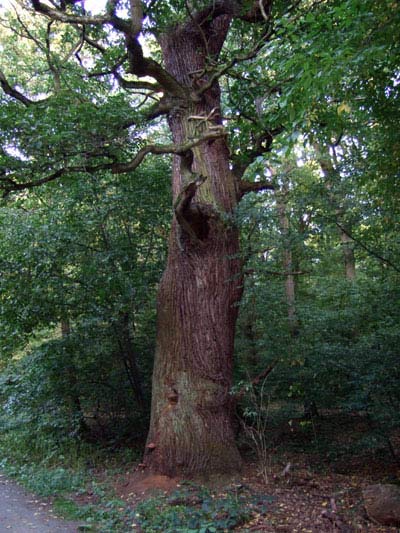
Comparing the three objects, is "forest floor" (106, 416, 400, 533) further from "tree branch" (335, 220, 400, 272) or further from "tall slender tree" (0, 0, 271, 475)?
"tree branch" (335, 220, 400, 272)

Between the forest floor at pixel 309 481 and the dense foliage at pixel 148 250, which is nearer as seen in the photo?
the forest floor at pixel 309 481

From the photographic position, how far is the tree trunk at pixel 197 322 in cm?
724

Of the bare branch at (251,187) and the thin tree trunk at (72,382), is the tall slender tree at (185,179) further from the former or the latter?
the thin tree trunk at (72,382)

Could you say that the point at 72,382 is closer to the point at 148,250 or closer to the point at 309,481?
the point at 148,250

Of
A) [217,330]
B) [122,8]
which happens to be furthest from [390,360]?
[122,8]

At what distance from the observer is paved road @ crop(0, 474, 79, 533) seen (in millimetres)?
5754

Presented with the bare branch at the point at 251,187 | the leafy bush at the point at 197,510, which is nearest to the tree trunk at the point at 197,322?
the bare branch at the point at 251,187

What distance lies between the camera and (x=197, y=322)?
7789 mm

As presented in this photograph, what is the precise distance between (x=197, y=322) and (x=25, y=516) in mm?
3531

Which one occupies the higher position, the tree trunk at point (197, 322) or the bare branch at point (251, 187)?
the bare branch at point (251, 187)

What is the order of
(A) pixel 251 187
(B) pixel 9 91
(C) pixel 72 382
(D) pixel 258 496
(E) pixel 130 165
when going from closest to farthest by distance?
(D) pixel 258 496
(E) pixel 130 165
(B) pixel 9 91
(A) pixel 251 187
(C) pixel 72 382

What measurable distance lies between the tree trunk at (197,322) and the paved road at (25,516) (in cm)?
171

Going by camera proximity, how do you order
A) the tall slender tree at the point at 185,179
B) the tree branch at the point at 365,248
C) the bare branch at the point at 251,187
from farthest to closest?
the bare branch at the point at 251,187, the tree branch at the point at 365,248, the tall slender tree at the point at 185,179

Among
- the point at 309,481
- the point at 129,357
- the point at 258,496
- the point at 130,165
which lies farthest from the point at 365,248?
the point at 129,357
